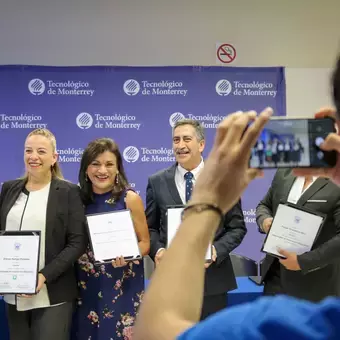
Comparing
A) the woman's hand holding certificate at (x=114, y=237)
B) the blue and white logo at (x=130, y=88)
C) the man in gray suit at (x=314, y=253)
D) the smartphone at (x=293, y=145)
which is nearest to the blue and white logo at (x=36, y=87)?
the blue and white logo at (x=130, y=88)

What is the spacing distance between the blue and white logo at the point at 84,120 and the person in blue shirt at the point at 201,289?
4.37 m

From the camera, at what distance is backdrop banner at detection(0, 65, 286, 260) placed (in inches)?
198

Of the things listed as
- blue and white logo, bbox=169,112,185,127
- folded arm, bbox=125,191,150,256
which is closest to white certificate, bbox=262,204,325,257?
folded arm, bbox=125,191,150,256

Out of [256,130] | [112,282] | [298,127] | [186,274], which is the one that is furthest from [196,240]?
[112,282]

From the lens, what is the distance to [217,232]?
298cm

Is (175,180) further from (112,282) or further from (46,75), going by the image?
(46,75)

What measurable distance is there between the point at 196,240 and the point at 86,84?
4.63 m

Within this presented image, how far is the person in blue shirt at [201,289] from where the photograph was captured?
510 mm

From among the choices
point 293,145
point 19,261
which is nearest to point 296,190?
point 19,261

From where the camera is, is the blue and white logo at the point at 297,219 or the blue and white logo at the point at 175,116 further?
the blue and white logo at the point at 175,116

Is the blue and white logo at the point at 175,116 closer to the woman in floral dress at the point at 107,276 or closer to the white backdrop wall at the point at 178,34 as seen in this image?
the white backdrop wall at the point at 178,34

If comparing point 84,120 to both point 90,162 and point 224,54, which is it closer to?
point 224,54

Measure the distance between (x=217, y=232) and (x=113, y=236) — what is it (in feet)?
2.15

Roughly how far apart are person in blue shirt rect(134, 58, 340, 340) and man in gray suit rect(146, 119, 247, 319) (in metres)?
2.19
